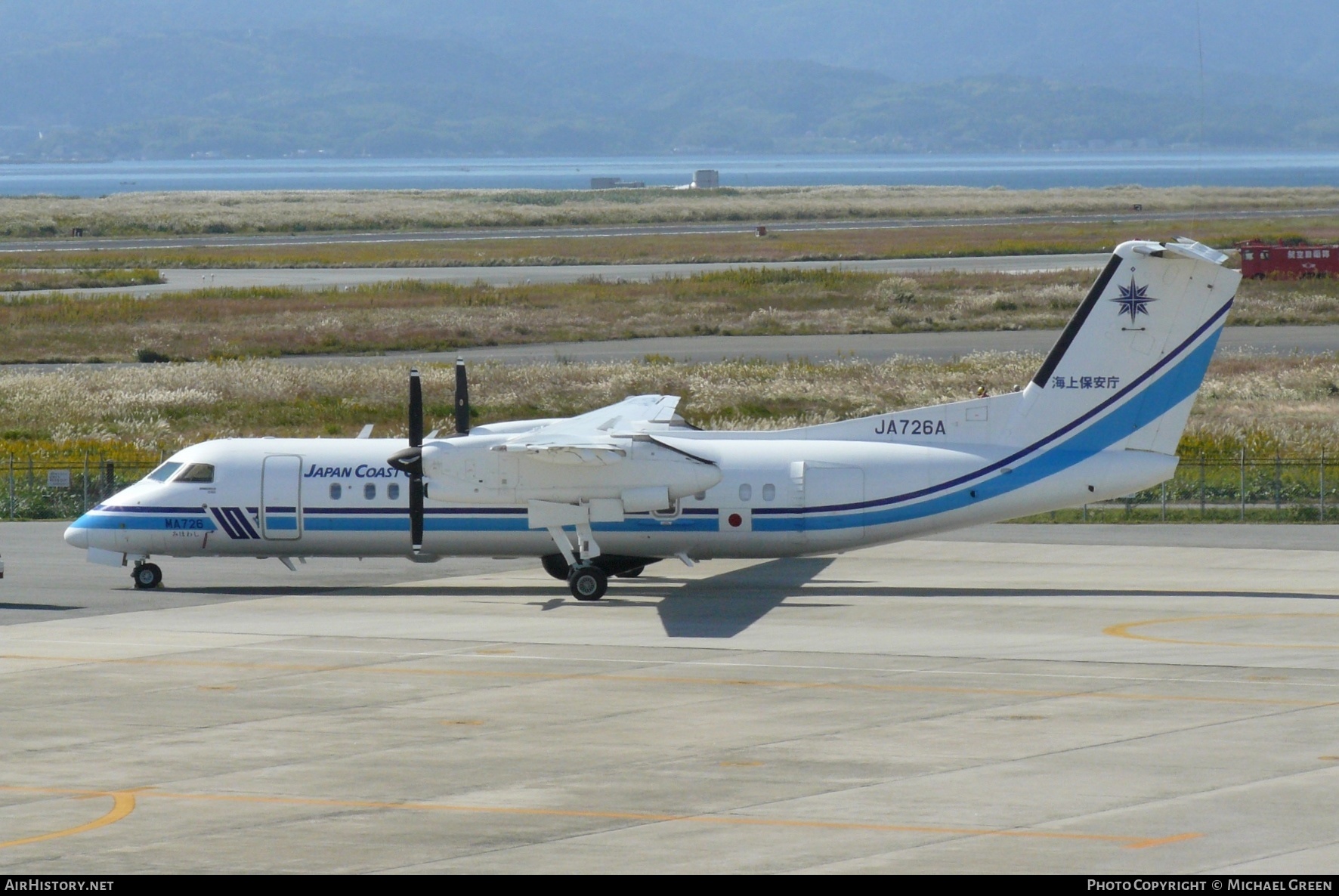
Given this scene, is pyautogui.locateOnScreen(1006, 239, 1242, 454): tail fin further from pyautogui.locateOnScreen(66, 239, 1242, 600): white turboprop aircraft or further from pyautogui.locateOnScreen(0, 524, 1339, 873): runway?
pyautogui.locateOnScreen(0, 524, 1339, 873): runway

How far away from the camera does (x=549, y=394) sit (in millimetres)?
53562

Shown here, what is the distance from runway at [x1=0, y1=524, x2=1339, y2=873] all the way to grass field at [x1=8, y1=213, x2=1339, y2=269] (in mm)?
74755

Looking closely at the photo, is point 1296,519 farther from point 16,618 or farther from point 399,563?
point 16,618

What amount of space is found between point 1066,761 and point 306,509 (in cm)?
1771

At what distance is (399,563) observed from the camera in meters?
34.9

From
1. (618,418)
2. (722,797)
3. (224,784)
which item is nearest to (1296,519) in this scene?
(618,418)

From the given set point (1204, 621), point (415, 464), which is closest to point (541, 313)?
point (415, 464)

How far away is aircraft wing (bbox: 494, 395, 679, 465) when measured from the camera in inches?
1084

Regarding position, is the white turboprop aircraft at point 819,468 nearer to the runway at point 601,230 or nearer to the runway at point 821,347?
the runway at point 821,347

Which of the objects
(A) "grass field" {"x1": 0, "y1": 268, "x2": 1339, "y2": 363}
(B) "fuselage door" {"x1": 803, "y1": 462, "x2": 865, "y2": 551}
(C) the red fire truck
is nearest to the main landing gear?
(B) "fuselage door" {"x1": 803, "y1": 462, "x2": 865, "y2": 551}

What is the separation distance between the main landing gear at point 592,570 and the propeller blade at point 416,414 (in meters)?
3.59

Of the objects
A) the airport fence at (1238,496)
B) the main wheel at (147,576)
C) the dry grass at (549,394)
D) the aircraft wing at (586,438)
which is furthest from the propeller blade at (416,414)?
the dry grass at (549,394)

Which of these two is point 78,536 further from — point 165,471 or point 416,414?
point 416,414

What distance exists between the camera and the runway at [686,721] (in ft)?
46.0
